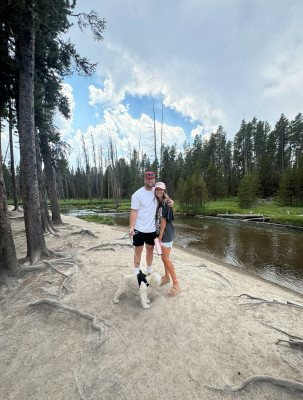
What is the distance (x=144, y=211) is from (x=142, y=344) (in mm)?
2039

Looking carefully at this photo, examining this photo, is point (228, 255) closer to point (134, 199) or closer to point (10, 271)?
point (134, 199)

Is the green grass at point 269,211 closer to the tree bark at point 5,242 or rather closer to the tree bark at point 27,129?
the tree bark at point 27,129

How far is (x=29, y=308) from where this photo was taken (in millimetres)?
3127

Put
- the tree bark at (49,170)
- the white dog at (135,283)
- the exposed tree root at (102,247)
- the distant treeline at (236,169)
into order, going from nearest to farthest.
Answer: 1. the white dog at (135,283)
2. the exposed tree root at (102,247)
3. the tree bark at (49,170)
4. the distant treeline at (236,169)

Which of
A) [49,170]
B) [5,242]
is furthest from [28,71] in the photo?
[49,170]

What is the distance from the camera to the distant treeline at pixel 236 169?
92.3ft

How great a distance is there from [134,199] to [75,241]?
18.0ft

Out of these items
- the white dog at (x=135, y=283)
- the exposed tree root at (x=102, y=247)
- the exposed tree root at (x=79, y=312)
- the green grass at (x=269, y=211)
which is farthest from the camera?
the green grass at (x=269, y=211)

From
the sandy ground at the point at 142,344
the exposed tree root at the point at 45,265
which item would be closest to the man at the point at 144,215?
the sandy ground at the point at 142,344

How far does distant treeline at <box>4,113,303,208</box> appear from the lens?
1107 inches

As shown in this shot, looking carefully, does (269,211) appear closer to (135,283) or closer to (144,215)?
(135,283)

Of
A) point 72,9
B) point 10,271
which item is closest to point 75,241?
point 10,271

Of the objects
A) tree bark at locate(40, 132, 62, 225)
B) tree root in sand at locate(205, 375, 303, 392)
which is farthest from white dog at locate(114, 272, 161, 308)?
tree bark at locate(40, 132, 62, 225)

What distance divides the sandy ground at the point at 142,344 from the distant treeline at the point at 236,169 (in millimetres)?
26144
